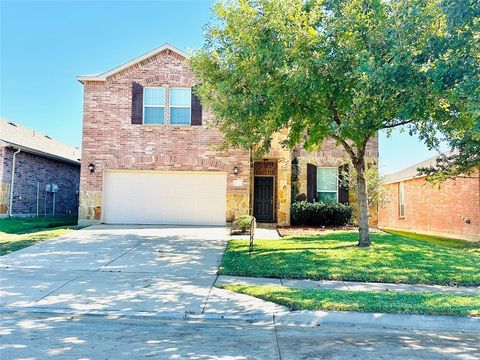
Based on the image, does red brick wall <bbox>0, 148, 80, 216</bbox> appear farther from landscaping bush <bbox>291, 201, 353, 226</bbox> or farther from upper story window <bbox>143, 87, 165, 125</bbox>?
landscaping bush <bbox>291, 201, 353, 226</bbox>

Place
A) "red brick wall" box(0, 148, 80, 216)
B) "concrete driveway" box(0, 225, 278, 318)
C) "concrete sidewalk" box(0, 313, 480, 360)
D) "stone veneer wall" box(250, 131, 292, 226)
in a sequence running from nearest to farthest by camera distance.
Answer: "concrete sidewalk" box(0, 313, 480, 360)
"concrete driveway" box(0, 225, 278, 318)
"stone veneer wall" box(250, 131, 292, 226)
"red brick wall" box(0, 148, 80, 216)

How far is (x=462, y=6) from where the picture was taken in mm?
7164

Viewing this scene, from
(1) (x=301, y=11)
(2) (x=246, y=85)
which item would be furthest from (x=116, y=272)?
(1) (x=301, y=11)

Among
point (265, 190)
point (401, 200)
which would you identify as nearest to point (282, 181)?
point (265, 190)

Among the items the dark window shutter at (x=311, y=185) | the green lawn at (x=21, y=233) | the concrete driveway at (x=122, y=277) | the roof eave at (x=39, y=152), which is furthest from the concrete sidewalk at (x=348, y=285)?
the roof eave at (x=39, y=152)

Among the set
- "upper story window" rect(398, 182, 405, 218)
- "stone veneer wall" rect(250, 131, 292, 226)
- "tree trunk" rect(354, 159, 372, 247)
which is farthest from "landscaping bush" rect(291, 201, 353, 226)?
"upper story window" rect(398, 182, 405, 218)

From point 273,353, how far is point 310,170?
14116 mm

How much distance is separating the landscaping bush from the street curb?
37.4ft

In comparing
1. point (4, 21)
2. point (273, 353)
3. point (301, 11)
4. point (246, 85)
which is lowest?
point (273, 353)

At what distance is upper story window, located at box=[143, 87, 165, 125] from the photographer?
16656 mm

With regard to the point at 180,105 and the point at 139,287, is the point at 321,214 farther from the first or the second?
the point at 139,287

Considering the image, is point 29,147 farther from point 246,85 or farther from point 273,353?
point 273,353

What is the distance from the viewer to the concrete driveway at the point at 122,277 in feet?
19.8

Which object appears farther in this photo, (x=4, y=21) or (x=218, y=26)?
(x=4, y=21)
